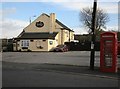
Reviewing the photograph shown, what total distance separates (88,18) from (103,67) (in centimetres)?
6762

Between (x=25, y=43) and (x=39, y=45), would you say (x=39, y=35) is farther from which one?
(x=25, y=43)

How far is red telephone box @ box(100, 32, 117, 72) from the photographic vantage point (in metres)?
17.2

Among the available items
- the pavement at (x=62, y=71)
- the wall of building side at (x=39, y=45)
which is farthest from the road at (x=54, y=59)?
the wall of building side at (x=39, y=45)

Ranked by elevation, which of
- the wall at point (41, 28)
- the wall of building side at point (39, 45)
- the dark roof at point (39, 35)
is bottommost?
the wall of building side at point (39, 45)

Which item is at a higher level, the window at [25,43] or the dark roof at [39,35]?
the dark roof at [39,35]

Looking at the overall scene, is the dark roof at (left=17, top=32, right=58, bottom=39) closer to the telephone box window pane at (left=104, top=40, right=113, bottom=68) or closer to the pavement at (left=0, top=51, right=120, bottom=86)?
the pavement at (left=0, top=51, right=120, bottom=86)

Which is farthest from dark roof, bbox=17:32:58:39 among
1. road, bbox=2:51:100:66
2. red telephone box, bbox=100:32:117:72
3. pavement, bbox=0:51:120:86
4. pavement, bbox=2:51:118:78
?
red telephone box, bbox=100:32:117:72

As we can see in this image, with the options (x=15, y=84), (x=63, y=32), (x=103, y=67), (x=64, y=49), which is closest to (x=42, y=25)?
(x=63, y=32)

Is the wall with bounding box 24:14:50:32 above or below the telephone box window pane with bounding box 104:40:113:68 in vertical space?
above

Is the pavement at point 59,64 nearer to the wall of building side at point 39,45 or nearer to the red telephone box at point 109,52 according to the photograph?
the red telephone box at point 109,52

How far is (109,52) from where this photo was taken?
57.4 feet

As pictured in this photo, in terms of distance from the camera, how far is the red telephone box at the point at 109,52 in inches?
678

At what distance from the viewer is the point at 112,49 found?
1730 centimetres

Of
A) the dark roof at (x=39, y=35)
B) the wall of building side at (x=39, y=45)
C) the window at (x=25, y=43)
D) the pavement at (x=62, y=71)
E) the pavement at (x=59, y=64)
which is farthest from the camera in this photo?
the dark roof at (x=39, y=35)
